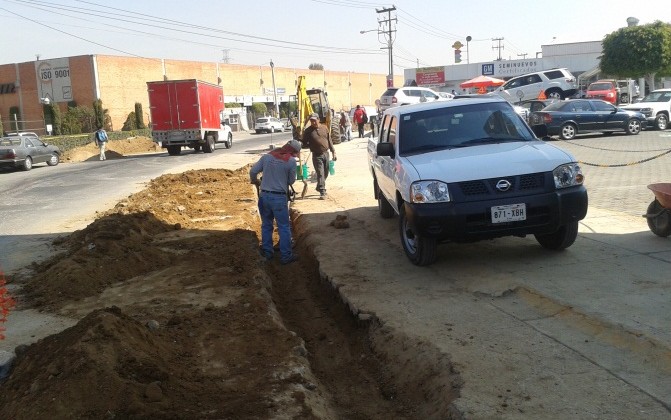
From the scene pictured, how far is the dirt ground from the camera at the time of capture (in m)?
4.00

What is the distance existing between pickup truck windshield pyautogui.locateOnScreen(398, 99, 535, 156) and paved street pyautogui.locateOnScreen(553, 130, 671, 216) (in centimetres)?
278

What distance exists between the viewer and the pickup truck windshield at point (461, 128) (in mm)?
8117

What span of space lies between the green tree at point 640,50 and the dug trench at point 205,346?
4144cm

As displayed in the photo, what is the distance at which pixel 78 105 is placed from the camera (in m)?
58.3

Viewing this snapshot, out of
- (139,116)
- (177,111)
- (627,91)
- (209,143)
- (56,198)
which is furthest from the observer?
(139,116)

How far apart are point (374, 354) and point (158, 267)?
384 cm

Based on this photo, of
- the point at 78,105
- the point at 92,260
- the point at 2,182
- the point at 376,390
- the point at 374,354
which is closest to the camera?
the point at 376,390

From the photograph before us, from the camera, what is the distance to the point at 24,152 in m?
29.6

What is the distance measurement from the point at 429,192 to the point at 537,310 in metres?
1.76

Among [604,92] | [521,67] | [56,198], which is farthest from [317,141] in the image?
[521,67]

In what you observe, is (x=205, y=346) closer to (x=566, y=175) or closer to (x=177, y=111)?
(x=566, y=175)

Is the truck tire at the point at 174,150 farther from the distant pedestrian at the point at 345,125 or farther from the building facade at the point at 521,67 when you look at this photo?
the building facade at the point at 521,67

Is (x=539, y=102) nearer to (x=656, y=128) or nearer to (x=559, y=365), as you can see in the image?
(x=656, y=128)

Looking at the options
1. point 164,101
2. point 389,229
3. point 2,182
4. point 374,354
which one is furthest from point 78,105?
point 374,354
